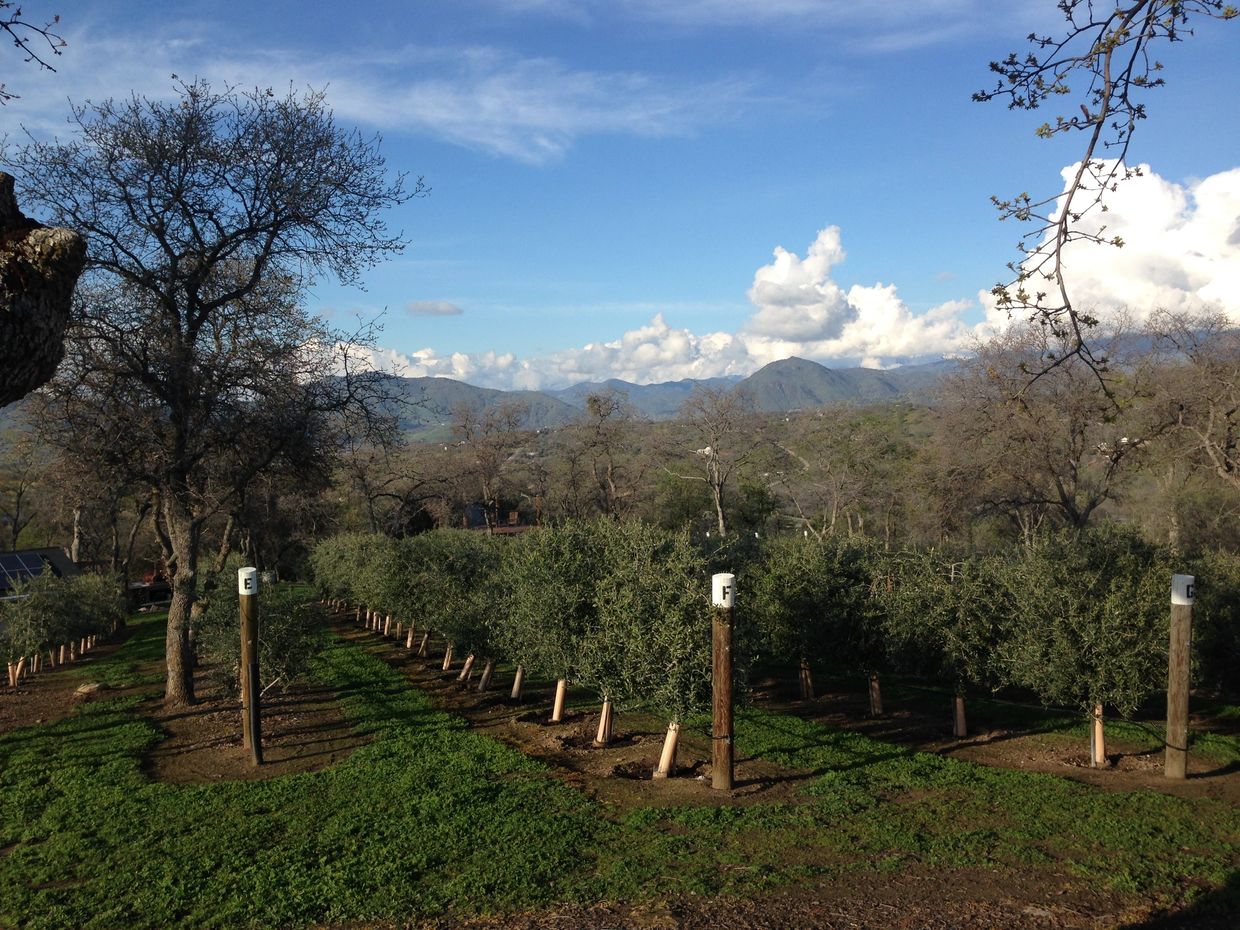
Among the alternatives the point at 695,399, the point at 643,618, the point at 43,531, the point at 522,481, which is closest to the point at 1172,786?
the point at 643,618

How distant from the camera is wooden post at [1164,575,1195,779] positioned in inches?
374

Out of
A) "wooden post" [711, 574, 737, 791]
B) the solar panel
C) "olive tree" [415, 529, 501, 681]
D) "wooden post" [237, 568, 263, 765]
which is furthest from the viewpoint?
the solar panel

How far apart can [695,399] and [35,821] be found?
131 feet

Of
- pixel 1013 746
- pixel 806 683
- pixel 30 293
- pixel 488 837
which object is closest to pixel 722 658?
pixel 488 837

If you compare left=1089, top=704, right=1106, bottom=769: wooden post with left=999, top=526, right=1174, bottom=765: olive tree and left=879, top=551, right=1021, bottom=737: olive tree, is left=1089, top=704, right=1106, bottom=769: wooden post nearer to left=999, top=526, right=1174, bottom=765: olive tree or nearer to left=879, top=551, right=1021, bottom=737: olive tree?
left=999, top=526, right=1174, bottom=765: olive tree

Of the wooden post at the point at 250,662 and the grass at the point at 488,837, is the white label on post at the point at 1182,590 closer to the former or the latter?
the grass at the point at 488,837

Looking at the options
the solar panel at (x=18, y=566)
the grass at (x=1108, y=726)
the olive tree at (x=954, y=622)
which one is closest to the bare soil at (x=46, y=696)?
the solar panel at (x=18, y=566)

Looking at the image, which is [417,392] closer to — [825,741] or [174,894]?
[825,741]

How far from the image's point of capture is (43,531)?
53.8 m

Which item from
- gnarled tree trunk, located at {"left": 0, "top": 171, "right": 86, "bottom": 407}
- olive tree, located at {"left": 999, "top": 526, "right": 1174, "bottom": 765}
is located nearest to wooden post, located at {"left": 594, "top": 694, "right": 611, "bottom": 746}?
olive tree, located at {"left": 999, "top": 526, "right": 1174, "bottom": 765}

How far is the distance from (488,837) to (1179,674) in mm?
8199

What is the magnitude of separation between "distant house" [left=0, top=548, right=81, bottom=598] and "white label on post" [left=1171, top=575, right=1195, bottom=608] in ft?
99.5

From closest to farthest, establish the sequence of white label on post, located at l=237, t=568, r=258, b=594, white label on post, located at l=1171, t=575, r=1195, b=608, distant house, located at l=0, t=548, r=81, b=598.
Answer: white label on post, located at l=1171, t=575, r=1195, b=608 → white label on post, located at l=237, t=568, r=258, b=594 → distant house, located at l=0, t=548, r=81, b=598

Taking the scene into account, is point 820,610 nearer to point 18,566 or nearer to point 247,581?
point 247,581
